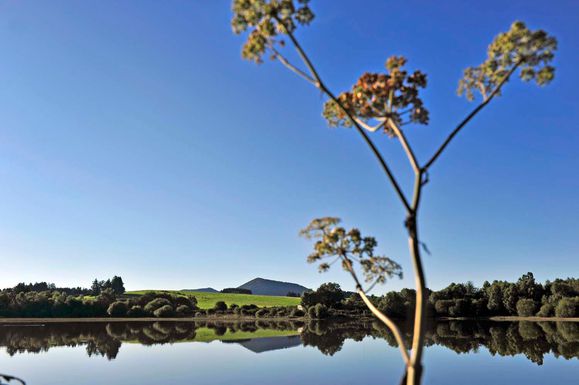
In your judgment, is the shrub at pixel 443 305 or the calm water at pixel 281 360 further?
the shrub at pixel 443 305

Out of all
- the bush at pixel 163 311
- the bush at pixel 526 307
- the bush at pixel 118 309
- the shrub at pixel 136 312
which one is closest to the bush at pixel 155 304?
the shrub at pixel 136 312

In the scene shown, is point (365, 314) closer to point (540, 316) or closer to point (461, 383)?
point (540, 316)

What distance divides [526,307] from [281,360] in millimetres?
82704

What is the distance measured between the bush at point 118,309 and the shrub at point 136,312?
0.91 m

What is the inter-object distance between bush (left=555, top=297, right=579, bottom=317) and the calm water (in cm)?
4254

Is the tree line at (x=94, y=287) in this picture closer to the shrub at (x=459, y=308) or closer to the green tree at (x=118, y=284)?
the green tree at (x=118, y=284)

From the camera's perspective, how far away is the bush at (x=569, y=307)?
9288 centimetres

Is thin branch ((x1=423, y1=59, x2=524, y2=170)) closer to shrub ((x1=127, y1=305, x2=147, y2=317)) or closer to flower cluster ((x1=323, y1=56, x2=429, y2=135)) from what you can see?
flower cluster ((x1=323, y1=56, x2=429, y2=135))

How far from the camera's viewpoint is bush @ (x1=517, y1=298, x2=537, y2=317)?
102 metres

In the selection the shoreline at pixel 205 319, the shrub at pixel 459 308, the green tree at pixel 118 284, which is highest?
the green tree at pixel 118 284

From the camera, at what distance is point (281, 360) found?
1486 inches

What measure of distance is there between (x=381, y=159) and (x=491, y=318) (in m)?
106

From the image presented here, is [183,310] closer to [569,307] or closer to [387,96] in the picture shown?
[569,307]

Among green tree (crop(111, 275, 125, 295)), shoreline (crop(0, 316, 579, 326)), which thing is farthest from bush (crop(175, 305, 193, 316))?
green tree (crop(111, 275, 125, 295))
